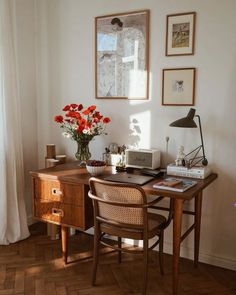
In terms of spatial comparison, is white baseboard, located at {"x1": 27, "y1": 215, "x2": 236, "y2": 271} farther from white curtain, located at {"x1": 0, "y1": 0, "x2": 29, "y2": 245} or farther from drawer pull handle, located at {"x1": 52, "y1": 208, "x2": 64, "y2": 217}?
white curtain, located at {"x1": 0, "y1": 0, "x2": 29, "y2": 245}

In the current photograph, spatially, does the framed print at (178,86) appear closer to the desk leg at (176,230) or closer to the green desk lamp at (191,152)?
the green desk lamp at (191,152)

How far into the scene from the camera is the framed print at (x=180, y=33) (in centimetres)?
249

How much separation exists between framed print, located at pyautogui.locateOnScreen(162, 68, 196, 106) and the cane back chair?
93cm

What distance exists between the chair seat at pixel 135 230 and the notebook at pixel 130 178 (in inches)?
11.7

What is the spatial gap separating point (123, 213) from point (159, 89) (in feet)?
3.73

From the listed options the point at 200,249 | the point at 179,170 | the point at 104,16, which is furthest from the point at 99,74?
the point at 200,249

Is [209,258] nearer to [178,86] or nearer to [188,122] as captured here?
[188,122]

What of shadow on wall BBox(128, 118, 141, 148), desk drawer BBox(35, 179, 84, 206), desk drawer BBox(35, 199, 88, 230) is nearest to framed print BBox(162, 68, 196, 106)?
shadow on wall BBox(128, 118, 141, 148)

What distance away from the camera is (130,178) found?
7.73 feet

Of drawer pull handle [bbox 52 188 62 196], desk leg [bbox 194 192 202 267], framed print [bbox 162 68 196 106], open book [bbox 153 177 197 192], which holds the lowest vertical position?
desk leg [bbox 194 192 202 267]

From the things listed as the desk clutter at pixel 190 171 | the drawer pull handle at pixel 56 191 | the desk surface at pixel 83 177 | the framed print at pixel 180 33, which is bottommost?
the drawer pull handle at pixel 56 191

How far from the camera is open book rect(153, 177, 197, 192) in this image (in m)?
2.06

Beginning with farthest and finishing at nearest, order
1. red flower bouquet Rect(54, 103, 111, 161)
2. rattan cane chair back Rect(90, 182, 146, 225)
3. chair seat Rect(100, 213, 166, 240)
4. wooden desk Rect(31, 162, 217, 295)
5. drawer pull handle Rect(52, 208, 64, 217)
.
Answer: red flower bouquet Rect(54, 103, 111, 161) → drawer pull handle Rect(52, 208, 64, 217) → wooden desk Rect(31, 162, 217, 295) → chair seat Rect(100, 213, 166, 240) → rattan cane chair back Rect(90, 182, 146, 225)

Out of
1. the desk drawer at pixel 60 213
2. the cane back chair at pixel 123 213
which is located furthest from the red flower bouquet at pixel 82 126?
the cane back chair at pixel 123 213
